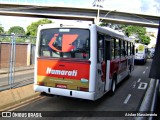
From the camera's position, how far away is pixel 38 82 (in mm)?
8414

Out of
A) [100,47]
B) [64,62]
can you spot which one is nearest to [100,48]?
[100,47]

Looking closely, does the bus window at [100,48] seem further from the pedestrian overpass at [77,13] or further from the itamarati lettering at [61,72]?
the pedestrian overpass at [77,13]

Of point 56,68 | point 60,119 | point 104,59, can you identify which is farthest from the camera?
point 104,59

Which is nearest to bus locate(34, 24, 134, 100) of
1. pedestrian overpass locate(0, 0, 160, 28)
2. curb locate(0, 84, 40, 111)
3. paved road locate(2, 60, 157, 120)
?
paved road locate(2, 60, 157, 120)

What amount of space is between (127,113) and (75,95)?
1.74m

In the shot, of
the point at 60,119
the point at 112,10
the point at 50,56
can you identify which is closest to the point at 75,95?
the point at 60,119

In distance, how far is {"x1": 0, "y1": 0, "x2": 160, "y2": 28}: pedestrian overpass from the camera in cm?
4978

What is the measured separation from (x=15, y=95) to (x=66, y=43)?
2728 mm

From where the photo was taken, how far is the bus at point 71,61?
25.2ft

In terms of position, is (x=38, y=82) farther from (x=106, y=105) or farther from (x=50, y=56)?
(x=106, y=105)

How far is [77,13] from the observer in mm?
51000

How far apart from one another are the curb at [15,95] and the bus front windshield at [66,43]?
5.85ft

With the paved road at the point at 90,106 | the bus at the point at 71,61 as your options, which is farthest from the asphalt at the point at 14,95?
the bus at the point at 71,61

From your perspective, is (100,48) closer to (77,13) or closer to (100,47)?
(100,47)
